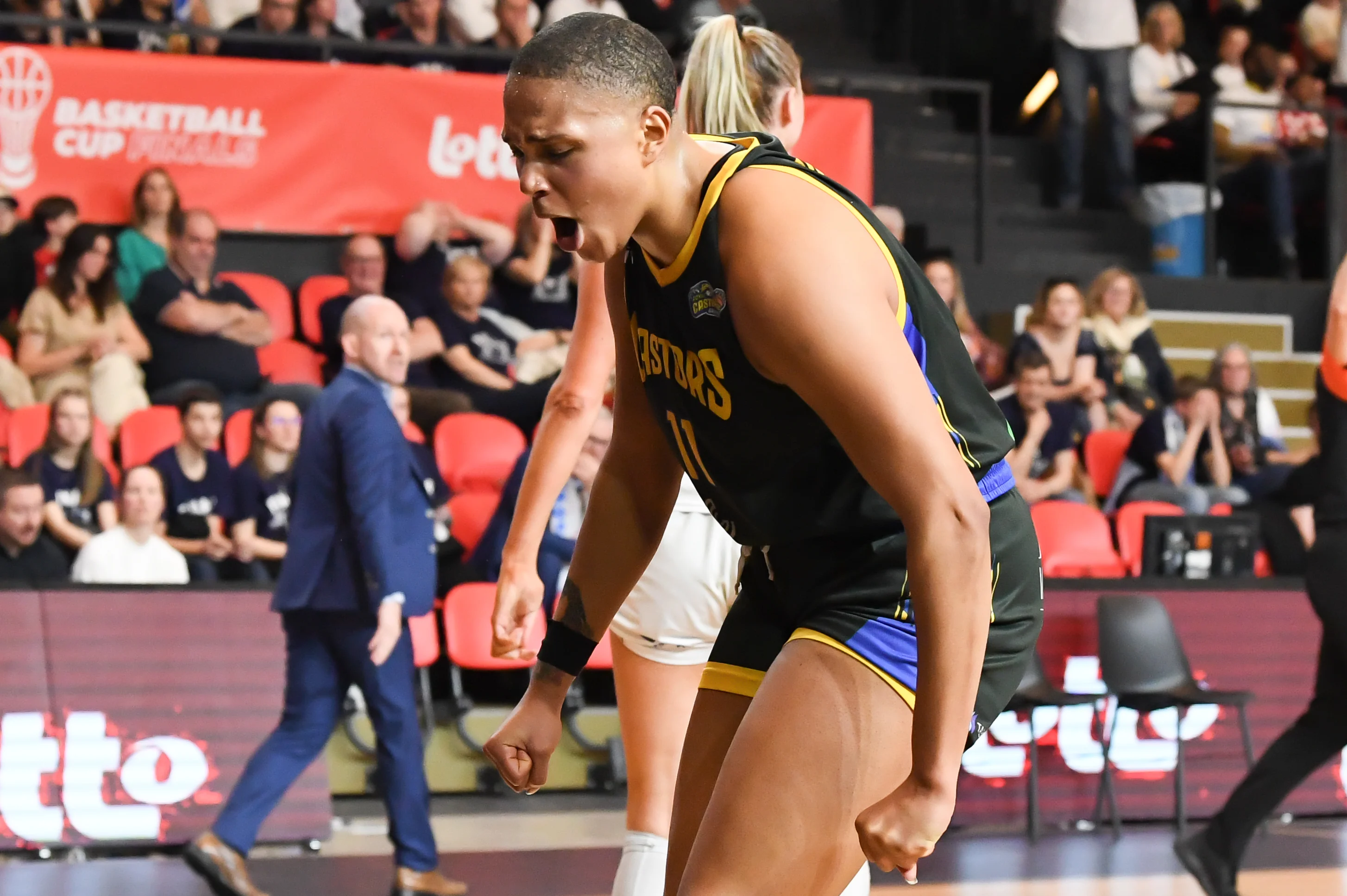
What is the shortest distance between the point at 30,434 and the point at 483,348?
240 centimetres

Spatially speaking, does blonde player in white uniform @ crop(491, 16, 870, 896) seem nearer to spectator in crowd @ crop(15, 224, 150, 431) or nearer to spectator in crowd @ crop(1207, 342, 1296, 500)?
spectator in crowd @ crop(15, 224, 150, 431)

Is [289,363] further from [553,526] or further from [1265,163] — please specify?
[1265,163]

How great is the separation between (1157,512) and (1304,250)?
5260 millimetres

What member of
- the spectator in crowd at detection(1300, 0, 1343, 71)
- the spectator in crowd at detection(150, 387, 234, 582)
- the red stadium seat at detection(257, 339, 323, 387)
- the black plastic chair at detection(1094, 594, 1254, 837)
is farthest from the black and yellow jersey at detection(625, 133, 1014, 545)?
the spectator in crowd at detection(1300, 0, 1343, 71)

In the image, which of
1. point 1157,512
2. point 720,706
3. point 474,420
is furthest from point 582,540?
point 1157,512

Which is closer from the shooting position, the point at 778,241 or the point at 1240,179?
the point at 778,241

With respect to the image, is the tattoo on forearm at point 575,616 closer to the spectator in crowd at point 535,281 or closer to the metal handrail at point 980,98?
the spectator in crowd at point 535,281

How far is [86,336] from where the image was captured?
27.2 ft

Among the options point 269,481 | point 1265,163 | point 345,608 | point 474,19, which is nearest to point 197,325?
point 269,481

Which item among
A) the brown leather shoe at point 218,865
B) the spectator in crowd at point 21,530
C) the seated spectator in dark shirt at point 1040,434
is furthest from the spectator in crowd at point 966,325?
the brown leather shoe at point 218,865

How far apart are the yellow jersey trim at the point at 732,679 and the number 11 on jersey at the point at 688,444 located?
316 mm

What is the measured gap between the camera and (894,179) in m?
12.3

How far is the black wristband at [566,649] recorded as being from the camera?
275cm

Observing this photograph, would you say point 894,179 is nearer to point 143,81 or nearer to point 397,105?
point 397,105
